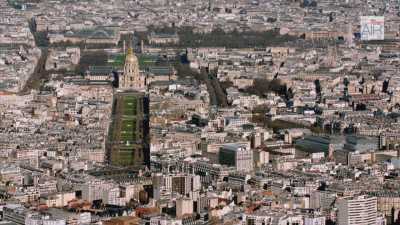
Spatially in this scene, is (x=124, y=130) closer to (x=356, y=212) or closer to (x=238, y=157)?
(x=238, y=157)

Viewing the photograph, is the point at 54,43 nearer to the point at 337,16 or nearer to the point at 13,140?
the point at 337,16

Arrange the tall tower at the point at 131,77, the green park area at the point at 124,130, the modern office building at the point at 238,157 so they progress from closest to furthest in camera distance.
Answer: the modern office building at the point at 238,157 → the green park area at the point at 124,130 → the tall tower at the point at 131,77

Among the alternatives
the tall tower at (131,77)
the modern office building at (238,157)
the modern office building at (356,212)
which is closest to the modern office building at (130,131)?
the tall tower at (131,77)

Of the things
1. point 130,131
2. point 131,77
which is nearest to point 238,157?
point 130,131

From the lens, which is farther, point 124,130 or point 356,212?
point 124,130

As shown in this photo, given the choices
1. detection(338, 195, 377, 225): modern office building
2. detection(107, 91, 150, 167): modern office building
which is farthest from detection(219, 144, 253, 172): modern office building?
detection(338, 195, 377, 225): modern office building

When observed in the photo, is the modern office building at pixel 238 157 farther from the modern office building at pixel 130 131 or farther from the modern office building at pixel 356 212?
the modern office building at pixel 356 212
